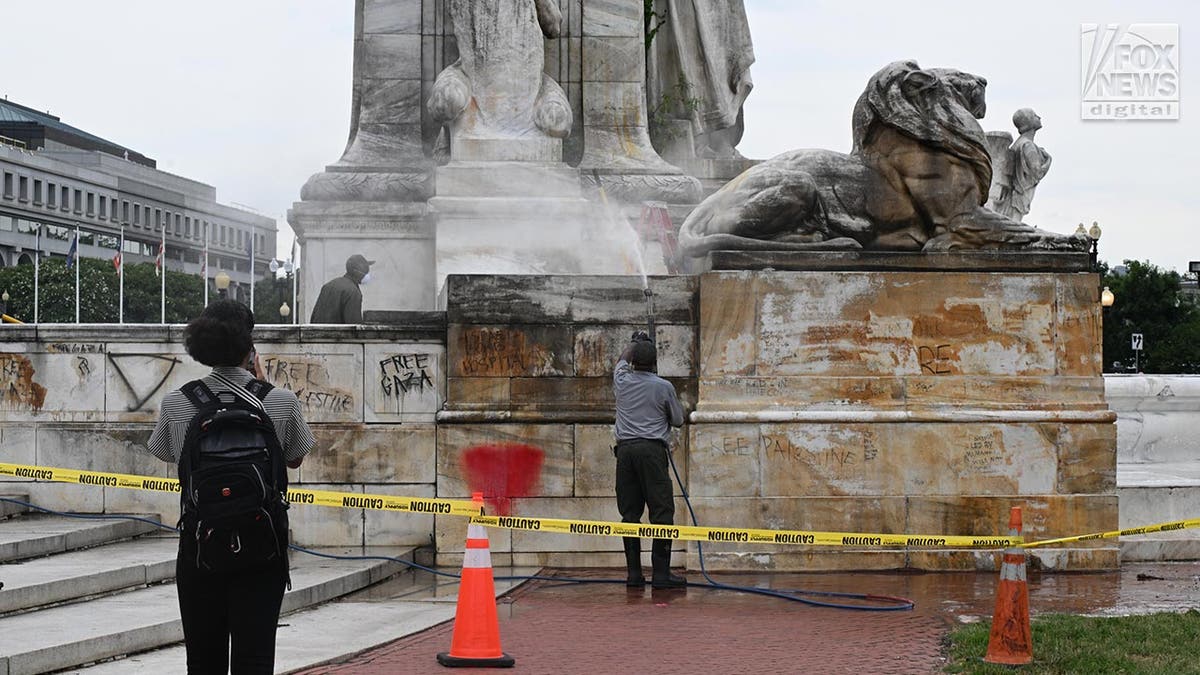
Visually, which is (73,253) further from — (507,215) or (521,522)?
(521,522)

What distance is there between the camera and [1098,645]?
28.3 feet

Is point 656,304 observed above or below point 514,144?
below

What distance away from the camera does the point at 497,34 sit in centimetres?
1672

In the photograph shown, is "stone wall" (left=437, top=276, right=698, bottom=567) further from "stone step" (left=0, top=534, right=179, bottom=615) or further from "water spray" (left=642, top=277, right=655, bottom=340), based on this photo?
"stone step" (left=0, top=534, right=179, bottom=615)

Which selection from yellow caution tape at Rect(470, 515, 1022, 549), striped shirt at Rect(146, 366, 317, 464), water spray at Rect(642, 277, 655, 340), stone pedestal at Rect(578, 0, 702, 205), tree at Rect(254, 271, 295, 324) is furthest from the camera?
tree at Rect(254, 271, 295, 324)

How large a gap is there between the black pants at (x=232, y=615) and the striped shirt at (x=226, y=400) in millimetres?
460

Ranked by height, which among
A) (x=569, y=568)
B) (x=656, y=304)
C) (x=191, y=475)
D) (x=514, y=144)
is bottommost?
(x=569, y=568)

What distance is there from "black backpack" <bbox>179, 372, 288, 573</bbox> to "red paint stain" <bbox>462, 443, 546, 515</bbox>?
248 inches

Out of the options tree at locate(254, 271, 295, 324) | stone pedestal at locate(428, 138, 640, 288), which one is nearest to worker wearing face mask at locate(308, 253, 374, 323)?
stone pedestal at locate(428, 138, 640, 288)

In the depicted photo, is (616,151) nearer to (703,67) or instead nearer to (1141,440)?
(703,67)

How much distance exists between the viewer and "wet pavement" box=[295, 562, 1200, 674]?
845cm

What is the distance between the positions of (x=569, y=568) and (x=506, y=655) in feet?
13.2


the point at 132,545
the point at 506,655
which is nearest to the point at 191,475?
the point at 506,655

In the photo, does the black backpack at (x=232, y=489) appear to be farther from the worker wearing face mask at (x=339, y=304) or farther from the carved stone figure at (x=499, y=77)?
the carved stone figure at (x=499, y=77)
